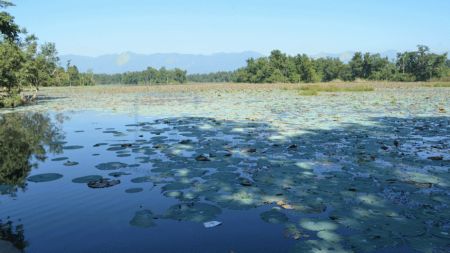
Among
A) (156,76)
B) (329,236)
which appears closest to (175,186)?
(329,236)

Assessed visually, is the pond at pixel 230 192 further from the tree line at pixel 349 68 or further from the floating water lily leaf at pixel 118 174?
the tree line at pixel 349 68

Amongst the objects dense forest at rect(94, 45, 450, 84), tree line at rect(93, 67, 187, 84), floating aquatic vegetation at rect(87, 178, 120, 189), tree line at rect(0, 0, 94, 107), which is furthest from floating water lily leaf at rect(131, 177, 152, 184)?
tree line at rect(93, 67, 187, 84)

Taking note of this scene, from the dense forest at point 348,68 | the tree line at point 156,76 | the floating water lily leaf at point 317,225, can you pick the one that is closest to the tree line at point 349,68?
the dense forest at point 348,68

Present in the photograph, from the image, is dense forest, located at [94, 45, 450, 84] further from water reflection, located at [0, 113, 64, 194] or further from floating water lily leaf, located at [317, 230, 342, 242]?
floating water lily leaf, located at [317, 230, 342, 242]

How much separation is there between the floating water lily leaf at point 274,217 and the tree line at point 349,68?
255 feet

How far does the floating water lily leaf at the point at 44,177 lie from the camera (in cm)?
720

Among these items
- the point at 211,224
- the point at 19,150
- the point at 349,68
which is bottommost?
the point at 211,224

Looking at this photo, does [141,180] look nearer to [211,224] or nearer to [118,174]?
[118,174]

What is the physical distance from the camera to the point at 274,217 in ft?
16.6

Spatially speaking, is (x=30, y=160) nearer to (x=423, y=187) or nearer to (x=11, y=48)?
(x=423, y=187)

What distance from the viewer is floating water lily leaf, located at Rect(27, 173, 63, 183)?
23.6ft

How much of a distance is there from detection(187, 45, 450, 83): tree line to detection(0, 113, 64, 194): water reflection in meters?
69.4

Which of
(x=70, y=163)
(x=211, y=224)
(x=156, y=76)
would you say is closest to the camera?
(x=211, y=224)

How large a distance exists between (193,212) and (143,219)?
72 cm
